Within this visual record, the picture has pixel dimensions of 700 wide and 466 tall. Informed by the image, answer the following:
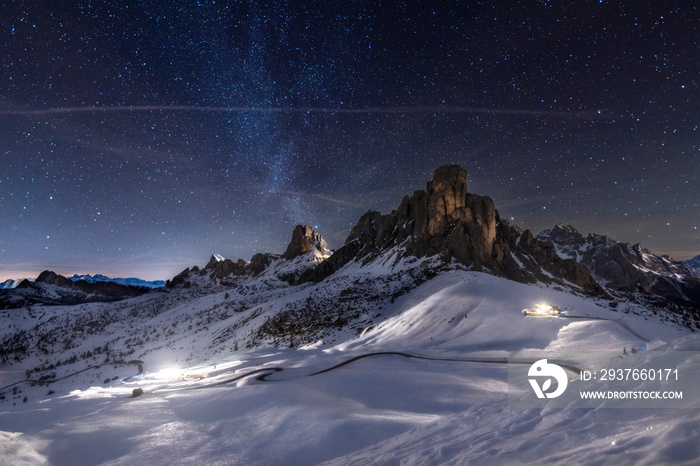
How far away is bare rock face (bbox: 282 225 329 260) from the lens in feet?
409

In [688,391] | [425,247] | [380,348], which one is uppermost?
[425,247]

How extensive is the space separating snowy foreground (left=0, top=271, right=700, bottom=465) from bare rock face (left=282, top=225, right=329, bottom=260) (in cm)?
11073

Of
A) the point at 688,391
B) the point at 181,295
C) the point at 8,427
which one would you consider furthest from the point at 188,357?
the point at 181,295

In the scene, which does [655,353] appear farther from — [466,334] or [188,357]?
[188,357]

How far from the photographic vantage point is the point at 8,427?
6.78m

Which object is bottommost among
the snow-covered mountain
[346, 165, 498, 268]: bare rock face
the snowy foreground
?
the snowy foreground

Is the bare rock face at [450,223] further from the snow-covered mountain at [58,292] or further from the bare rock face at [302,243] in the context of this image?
the snow-covered mountain at [58,292]

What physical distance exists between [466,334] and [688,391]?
12.0 m

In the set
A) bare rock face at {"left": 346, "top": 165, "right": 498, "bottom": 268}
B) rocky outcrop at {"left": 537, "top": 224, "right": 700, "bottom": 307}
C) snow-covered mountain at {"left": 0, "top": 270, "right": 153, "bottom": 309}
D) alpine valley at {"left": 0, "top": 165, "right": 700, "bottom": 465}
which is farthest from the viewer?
rocky outcrop at {"left": 537, "top": 224, "right": 700, "bottom": 307}

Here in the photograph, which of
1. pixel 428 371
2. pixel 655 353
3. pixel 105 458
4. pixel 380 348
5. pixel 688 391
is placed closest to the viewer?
pixel 688 391

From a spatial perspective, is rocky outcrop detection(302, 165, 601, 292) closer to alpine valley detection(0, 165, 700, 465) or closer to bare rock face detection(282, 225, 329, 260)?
alpine valley detection(0, 165, 700, 465)

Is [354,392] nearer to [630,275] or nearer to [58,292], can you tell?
[58,292]

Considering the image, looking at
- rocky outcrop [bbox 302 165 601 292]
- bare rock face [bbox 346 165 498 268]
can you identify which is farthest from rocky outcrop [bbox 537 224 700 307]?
bare rock face [bbox 346 165 498 268]

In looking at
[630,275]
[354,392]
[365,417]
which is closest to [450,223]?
[354,392]
